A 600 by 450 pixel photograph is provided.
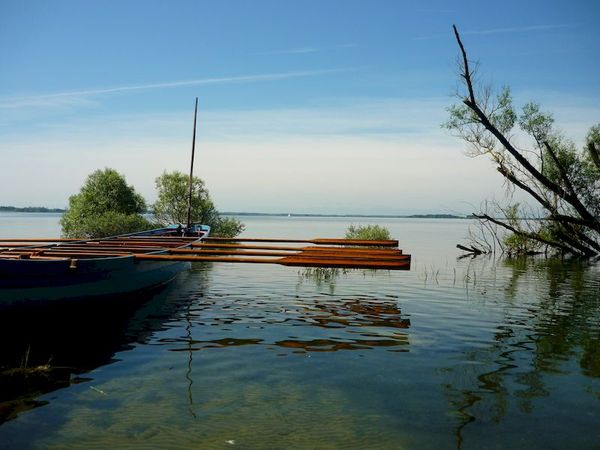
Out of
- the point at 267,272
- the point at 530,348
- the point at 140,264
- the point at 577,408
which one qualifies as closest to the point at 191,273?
the point at 267,272

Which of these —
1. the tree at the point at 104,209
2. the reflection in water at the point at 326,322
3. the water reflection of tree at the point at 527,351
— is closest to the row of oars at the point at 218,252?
the reflection in water at the point at 326,322

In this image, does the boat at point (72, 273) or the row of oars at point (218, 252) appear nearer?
the boat at point (72, 273)

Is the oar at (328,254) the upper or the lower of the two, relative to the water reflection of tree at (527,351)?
upper

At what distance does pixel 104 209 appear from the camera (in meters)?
33.9

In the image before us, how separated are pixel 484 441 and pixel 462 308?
27.8ft

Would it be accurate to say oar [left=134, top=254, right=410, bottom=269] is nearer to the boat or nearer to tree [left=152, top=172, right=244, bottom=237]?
the boat

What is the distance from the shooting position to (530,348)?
A: 31.2 feet

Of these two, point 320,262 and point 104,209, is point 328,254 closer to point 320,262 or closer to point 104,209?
point 320,262

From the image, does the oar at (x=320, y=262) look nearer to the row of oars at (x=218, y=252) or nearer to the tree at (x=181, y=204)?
the row of oars at (x=218, y=252)

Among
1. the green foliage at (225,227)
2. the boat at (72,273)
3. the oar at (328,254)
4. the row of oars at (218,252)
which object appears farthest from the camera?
the green foliage at (225,227)

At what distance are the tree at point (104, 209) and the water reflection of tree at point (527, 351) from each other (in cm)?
2359

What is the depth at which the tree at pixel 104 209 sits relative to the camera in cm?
3209

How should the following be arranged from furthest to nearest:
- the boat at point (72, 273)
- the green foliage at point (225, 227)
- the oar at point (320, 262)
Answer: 1. the green foliage at point (225, 227)
2. the oar at point (320, 262)
3. the boat at point (72, 273)

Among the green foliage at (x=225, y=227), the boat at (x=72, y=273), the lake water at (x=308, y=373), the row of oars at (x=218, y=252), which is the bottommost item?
the lake water at (x=308, y=373)
